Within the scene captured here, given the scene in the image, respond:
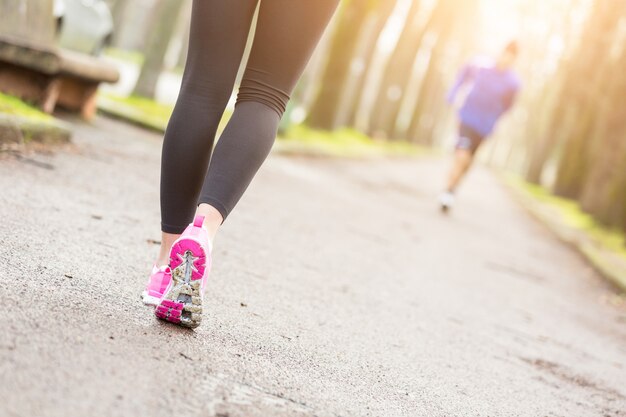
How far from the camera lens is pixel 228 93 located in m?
2.74

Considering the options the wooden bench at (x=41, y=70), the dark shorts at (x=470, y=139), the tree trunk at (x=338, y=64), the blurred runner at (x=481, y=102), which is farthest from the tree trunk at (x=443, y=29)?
the wooden bench at (x=41, y=70)

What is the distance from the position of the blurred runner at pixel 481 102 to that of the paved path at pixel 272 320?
359 cm

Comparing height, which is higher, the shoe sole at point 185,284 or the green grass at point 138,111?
the shoe sole at point 185,284

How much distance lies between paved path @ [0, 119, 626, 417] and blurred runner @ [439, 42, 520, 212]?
11.8ft

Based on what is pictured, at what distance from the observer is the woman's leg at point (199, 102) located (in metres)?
2.61

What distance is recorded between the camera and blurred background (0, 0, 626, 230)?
8852 millimetres

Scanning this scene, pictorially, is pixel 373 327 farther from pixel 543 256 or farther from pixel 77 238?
pixel 543 256

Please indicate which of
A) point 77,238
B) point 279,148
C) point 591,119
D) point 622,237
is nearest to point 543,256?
point 279,148

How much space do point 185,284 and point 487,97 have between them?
373 inches

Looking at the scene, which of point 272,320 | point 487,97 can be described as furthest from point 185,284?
point 487,97

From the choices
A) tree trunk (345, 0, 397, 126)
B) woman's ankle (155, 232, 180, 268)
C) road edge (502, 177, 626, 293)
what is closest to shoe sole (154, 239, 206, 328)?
woman's ankle (155, 232, 180, 268)

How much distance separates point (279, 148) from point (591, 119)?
17.7 meters

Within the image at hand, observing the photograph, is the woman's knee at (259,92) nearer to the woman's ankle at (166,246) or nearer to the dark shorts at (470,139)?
the woman's ankle at (166,246)

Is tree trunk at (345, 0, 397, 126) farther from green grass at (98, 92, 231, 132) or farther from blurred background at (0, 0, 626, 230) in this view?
green grass at (98, 92, 231, 132)
